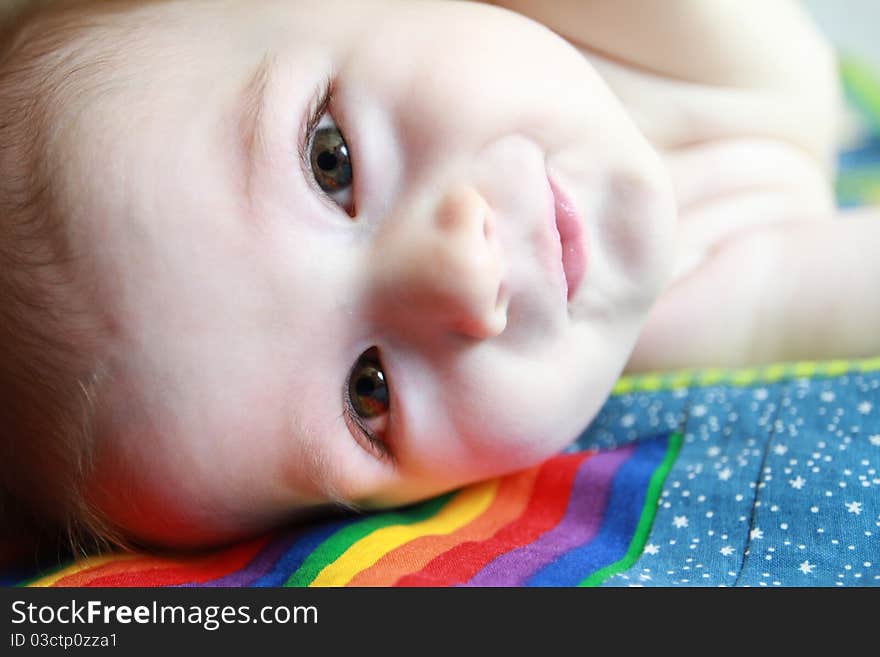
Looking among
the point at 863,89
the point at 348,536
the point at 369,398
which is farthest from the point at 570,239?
the point at 863,89

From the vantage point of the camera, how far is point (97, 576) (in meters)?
0.92

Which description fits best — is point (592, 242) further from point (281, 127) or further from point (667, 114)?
point (667, 114)

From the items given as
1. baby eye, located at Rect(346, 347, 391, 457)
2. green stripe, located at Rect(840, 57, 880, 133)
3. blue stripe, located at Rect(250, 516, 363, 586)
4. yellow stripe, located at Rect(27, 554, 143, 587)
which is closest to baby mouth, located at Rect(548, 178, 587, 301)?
baby eye, located at Rect(346, 347, 391, 457)

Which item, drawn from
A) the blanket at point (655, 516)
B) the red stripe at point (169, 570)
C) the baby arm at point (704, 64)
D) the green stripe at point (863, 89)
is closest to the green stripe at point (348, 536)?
the blanket at point (655, 516)

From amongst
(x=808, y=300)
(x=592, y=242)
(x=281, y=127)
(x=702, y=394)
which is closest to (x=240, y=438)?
(x=281, y=127)

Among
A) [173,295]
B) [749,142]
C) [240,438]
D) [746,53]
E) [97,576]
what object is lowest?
[97,576]

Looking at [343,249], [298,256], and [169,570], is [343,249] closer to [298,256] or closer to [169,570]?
[298,256]

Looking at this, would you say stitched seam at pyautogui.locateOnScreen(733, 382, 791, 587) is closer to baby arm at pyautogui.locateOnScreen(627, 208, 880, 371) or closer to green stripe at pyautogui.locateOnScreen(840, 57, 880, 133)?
baby arm at pyautogui.locateOnScreen(627, 208, 880, 371)

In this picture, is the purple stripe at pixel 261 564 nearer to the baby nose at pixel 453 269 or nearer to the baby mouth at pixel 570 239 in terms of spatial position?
the baby nose at pixel 453 269

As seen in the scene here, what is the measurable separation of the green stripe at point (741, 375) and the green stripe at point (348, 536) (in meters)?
0.32

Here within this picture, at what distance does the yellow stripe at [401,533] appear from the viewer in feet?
2.81

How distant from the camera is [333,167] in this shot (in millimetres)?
955

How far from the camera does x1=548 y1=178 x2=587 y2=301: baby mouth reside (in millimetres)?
1000
